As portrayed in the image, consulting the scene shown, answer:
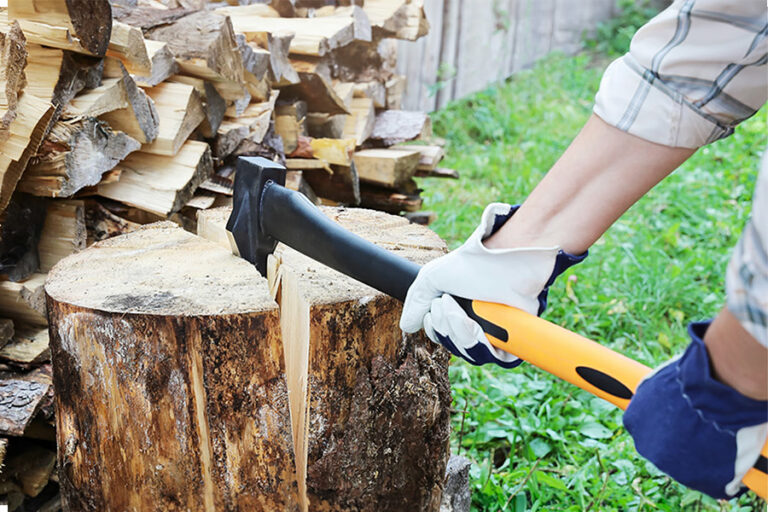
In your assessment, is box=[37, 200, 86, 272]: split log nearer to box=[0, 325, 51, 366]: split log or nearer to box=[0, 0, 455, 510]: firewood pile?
box=[0, 0, 455, 510]: firewood pile

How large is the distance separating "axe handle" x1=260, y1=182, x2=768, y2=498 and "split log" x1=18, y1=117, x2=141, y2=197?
0.63 metres

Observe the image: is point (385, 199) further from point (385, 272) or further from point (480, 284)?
point (480, 284)

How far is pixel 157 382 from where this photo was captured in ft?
4.72

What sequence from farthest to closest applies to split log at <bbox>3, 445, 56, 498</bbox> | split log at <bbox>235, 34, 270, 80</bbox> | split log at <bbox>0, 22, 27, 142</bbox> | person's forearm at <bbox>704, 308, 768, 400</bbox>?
split log at <bbox>235, 34, 270, 80</bbox> → split log at <bbox>3, 445, 56, 498</bbox> → split log at <bbox>0, 22, 27, 142</bbox> → person's forearm at <bbox>704, 308, 768, 400</bbox>

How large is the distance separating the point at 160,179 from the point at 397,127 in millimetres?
1641

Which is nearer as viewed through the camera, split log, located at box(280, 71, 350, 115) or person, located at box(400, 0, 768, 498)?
person, located at box(400, 0, 768, 498)

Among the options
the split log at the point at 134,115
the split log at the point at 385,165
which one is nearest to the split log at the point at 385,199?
the split log at the point at 385,165

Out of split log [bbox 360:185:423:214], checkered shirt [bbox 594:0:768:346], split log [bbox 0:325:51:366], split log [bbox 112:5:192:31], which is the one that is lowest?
split log [bbox 360:185:423:214]

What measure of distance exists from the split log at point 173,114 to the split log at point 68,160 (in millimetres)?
237

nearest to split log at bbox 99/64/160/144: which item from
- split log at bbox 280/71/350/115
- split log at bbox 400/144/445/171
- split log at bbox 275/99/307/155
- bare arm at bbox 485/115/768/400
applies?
split log at bbox 275/99/307/155

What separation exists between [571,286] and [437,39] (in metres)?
3.13

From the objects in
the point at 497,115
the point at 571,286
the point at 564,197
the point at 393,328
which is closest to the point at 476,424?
the point at 393,328

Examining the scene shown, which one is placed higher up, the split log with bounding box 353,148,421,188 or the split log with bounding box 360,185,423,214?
the split log with bounding box 353,148,421,188

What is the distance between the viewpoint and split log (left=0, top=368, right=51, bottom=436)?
5.32ft
